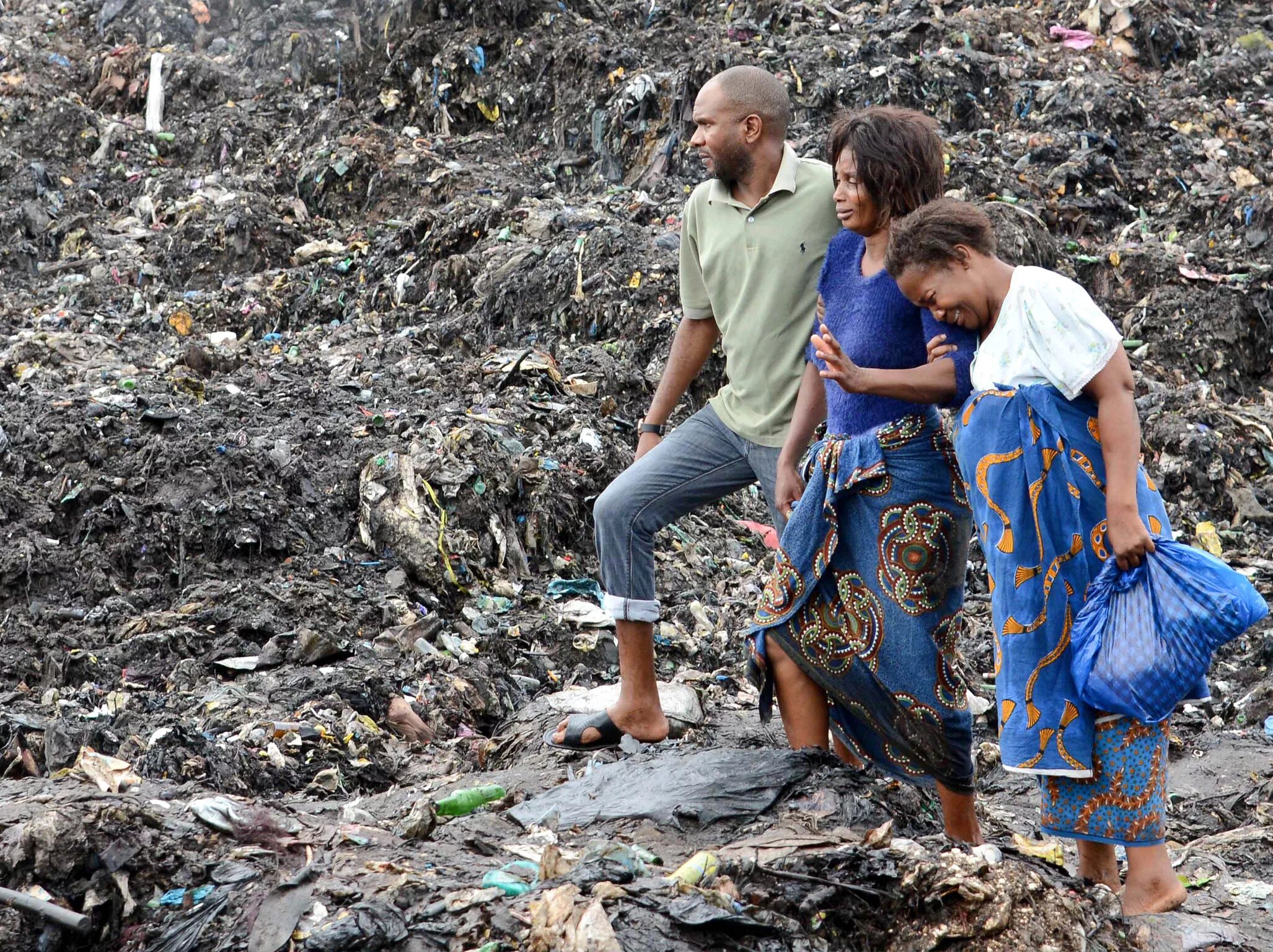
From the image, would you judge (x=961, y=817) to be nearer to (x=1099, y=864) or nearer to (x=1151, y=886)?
(x=1099, y=864)

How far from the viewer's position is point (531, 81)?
10094 millimetres

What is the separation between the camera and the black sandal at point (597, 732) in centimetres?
325

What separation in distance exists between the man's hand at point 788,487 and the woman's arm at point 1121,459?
2.29ft

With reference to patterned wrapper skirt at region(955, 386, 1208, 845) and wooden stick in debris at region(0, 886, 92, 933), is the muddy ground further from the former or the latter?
patterned wrapper skirt at region(955, 386, 1208, 845)

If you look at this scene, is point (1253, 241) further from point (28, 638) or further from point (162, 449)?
point (28, 638)

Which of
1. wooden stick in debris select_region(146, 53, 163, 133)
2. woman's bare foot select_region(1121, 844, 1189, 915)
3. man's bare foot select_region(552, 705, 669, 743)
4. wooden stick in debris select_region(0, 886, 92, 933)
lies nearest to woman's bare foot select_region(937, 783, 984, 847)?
woman's bare foot select_region(1121, 844, 1189, 915)

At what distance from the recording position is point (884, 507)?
8.54 feet

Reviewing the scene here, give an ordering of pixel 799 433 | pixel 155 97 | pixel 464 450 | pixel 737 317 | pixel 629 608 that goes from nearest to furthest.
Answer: pixel 799 433, pixel 737 317, pixel 629 608, pixel 464 450, pixel 155 97

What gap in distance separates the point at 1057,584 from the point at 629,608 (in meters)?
1.07

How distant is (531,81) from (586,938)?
9058mm

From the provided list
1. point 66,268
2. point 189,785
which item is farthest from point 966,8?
point 189,785

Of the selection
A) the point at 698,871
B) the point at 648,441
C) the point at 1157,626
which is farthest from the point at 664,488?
the point at 1157,626

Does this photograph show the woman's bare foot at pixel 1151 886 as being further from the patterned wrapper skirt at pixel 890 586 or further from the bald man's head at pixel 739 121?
the bald man's head at pixel 739 121

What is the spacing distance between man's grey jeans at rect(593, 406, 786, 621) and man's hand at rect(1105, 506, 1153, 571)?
0.84 meters
